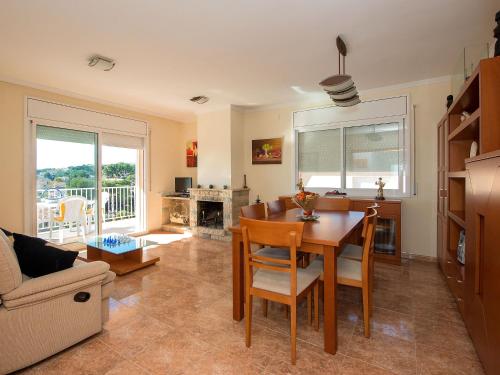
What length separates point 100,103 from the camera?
467cm

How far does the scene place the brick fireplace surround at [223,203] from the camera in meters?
5.04

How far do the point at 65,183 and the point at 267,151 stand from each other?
11.6 feet

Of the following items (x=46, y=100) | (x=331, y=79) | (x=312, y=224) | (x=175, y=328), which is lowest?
(x=175, y=328)

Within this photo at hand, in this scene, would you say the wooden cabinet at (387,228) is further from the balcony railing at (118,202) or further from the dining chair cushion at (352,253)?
the balcony railing at (118,202)

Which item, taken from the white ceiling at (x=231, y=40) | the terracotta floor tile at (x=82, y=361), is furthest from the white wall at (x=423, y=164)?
the terracotta floor tile at (x=82, y=361)

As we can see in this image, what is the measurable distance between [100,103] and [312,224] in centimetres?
433

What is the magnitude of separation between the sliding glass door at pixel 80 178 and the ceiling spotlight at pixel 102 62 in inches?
65.0

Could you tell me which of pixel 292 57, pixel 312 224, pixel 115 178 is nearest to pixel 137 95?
pixel 115 178

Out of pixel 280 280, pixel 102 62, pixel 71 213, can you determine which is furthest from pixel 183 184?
pixel 280 280

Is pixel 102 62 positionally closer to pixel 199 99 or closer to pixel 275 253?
pixel 199 99

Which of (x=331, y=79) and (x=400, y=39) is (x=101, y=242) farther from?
(x=400, y=39)

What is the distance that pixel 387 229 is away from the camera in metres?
3.86

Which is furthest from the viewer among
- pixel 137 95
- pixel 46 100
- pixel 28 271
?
pixel 137 95

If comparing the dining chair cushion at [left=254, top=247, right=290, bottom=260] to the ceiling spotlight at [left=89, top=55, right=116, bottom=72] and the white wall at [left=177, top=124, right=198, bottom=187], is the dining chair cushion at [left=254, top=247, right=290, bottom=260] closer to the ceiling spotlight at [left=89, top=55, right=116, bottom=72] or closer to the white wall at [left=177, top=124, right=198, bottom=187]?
the ceiling spotlight at [left=89, top=55, right=116, bottom=72]
